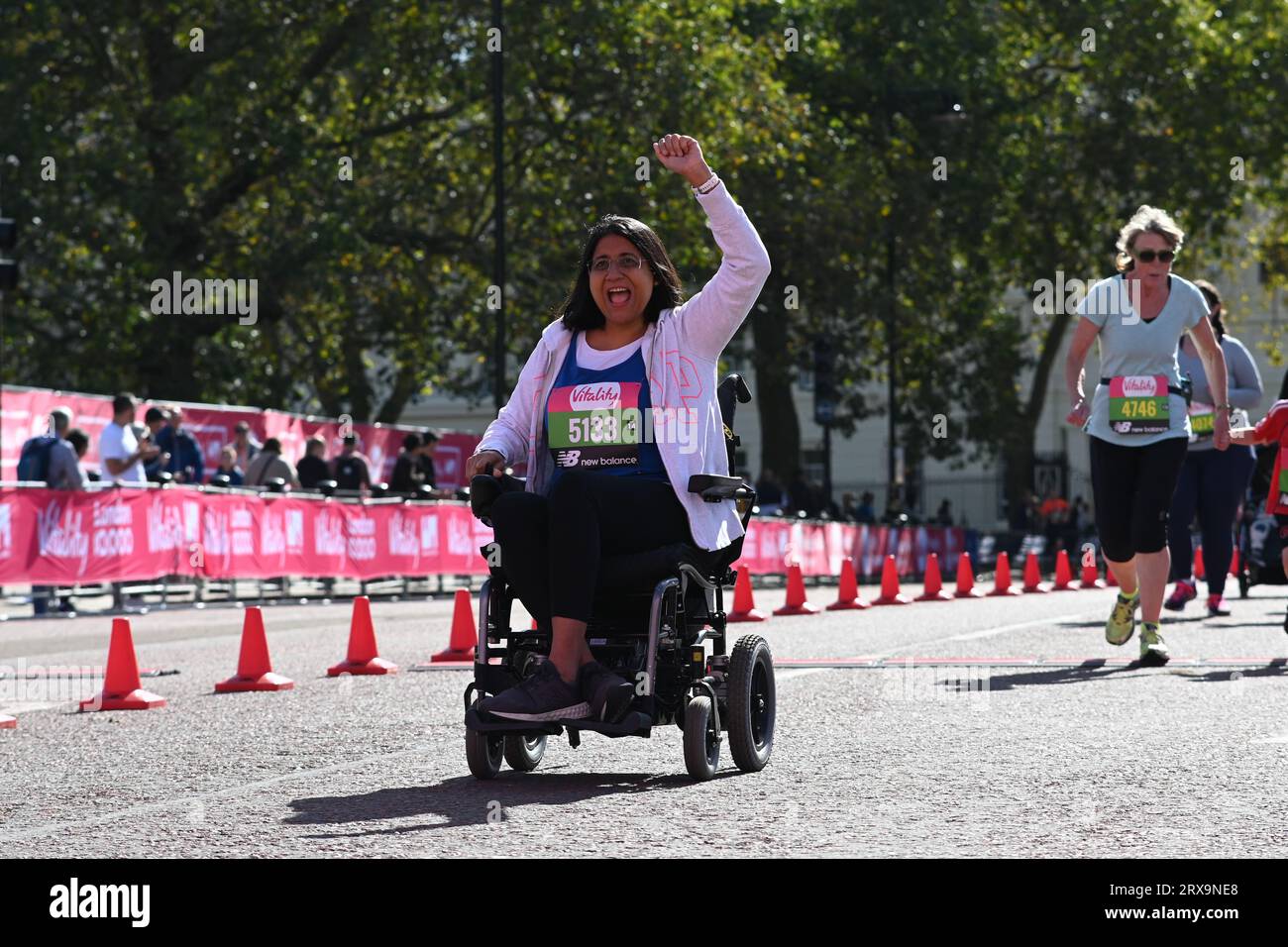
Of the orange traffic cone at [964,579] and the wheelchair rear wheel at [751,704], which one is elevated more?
the wheelchair rear wheel at [751,704]

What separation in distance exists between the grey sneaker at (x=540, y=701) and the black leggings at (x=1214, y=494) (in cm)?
844

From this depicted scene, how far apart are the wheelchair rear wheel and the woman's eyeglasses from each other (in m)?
1.20

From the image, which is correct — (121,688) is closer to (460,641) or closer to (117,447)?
(460,641)

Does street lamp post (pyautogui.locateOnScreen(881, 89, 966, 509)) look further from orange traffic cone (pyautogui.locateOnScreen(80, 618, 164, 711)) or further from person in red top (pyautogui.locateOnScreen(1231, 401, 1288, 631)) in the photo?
orange traffic cone (pyautogui.locateOnScreen(80, 618, 164, 711))

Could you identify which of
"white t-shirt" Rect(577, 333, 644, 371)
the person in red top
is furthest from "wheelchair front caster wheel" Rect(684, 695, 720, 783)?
the person in red top

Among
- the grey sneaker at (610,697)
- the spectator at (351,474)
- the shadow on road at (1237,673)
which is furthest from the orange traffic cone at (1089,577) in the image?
the grey sneaker at (610,697)

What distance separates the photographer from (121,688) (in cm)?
958

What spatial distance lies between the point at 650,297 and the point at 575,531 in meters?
0.96

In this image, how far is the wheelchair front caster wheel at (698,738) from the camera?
639 cm

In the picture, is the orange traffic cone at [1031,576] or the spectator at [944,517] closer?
the orange traffic cone at [1031,576]

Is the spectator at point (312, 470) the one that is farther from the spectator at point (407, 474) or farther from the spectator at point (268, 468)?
the spectator at point (407, 474)

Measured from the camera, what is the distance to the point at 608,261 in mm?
6898

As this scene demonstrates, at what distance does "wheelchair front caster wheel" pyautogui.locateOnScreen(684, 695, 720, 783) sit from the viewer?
639 centimetres
